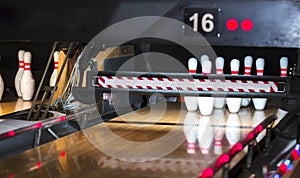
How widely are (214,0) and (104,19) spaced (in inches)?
13.4

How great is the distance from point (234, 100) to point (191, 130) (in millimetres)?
746

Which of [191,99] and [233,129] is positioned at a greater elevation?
[191,99]

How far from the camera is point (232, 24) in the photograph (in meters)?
1.43

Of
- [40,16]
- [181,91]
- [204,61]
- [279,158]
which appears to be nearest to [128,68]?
[204,61]

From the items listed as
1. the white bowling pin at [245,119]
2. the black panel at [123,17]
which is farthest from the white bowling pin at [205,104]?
the black panel at [123,17]

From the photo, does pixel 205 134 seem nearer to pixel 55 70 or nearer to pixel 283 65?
pixel 283 65

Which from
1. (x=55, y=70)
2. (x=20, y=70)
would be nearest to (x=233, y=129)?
(x=55, y=70)

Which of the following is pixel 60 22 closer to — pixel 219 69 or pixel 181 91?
pixel 181 91

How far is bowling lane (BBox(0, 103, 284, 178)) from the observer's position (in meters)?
3.01

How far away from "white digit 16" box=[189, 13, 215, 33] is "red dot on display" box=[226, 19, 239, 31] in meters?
0.05

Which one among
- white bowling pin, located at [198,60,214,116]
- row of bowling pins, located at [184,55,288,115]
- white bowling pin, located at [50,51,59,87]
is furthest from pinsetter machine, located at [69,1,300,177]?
white bowling pin, located at [50,51,59,87]

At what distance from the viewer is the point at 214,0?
4.67 ft

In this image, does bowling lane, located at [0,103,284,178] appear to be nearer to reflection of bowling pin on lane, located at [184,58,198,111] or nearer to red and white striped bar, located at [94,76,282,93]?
reflection of bowling pin on lane, located at [184,58,198,111]

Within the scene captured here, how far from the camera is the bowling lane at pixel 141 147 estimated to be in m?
3.01
